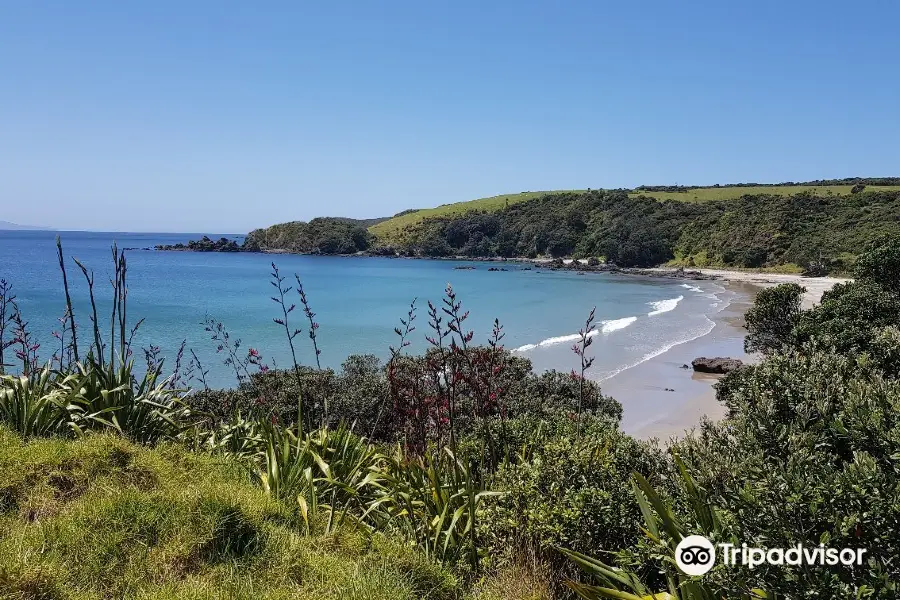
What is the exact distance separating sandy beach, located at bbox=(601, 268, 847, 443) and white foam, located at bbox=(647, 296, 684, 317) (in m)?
6.71

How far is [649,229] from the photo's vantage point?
302 feet

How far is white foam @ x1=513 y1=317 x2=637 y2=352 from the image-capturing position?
1132 inches

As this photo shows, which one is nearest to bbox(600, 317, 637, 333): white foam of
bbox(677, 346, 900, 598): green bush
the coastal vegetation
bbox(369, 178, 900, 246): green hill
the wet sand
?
the wet sand

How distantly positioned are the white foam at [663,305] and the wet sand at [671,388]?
9957 millimetres

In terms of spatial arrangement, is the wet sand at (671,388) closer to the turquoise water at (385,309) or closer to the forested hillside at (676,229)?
the turquoise water at (385,309)

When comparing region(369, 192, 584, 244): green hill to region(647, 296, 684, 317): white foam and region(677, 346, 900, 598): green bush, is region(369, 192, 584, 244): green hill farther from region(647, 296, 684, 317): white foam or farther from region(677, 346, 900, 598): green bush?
region(677, 346, 900, 598): green bush

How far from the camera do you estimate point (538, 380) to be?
40.3ft

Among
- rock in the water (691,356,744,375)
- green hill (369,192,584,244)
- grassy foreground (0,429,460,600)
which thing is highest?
green hill (369,192,584,244)

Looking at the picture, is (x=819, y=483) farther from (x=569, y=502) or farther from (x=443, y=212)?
(x=443, y=212)

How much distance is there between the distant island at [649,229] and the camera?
7212cm

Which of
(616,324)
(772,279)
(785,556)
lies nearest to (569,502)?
(785,556)

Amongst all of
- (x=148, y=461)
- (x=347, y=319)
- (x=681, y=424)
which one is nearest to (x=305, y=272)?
(x=347, y=319)

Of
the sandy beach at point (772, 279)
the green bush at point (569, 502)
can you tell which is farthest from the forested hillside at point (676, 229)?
the green bush at point (569, 502)

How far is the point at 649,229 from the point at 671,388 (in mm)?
78718
